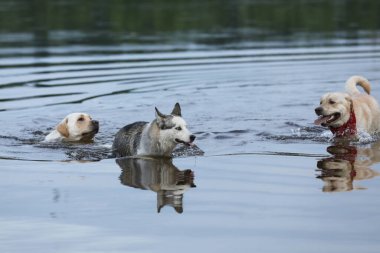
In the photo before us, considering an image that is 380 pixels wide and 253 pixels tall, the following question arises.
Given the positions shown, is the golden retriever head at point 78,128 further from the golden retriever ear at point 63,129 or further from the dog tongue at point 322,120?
the dog tongue at point 322,120

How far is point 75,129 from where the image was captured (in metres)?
14.4

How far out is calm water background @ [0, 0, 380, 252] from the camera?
8805mm

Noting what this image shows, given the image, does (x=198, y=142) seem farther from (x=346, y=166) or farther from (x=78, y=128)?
(x=346, y=166)

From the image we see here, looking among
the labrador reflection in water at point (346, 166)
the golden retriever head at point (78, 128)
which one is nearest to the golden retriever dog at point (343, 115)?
the labrador reflection in water at point (346, 166)

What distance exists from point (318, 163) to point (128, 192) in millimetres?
2913

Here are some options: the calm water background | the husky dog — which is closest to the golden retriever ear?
the calm water background

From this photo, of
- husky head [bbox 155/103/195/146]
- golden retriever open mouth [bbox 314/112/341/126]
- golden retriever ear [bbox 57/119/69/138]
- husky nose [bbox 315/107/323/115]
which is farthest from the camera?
golden retriever ear [bbox 57/119/69/138]

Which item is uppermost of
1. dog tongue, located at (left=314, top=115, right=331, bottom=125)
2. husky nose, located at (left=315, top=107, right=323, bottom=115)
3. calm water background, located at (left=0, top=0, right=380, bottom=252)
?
husky nose, located at (left=315, top=107, right=323, bottom=115)

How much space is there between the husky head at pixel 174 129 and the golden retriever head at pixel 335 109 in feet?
8.28

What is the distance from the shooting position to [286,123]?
50.8 feet

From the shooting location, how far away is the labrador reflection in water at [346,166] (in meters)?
10.7

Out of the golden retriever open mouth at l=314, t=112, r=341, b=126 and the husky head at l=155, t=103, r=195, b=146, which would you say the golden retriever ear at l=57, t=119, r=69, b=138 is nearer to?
the husky head at l=155, t=103, r=195, b=146

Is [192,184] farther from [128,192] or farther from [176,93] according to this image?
[176,93]

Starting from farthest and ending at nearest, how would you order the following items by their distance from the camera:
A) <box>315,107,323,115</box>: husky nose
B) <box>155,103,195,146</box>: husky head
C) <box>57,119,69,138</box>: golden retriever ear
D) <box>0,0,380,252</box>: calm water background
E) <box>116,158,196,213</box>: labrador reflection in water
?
<box>57,119,69,138</box>: golden retriever ear < <box>315,107,323,115</box>: husky nose < <box>155,103,195,146</box>: husky head < <box>116,158,196,213</box>: labrador reflection in water < <box>0,0,380,252</box>: calm water background
